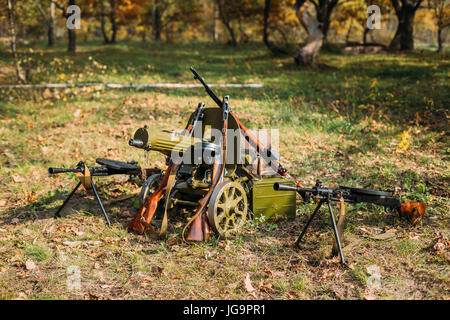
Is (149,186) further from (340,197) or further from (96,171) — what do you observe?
(340,197)

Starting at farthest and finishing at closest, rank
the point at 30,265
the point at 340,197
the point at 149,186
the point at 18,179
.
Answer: the point at 18,179, the point at 149,186, the point at 30,265, the point at 340,197

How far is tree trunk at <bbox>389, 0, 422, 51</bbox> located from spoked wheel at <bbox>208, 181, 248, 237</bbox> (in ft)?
69.0

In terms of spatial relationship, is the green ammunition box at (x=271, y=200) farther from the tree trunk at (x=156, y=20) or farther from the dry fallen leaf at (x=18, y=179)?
the tree trunk at (x=156, y=20)

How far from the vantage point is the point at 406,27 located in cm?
2308

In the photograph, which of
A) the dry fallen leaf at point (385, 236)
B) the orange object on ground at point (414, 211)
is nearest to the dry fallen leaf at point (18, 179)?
the dry fallen leaf at point (385, 236)

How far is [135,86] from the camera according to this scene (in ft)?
50.0

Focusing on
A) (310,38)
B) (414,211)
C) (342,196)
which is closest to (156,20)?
(310,38)

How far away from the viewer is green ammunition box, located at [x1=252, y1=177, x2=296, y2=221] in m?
6.18

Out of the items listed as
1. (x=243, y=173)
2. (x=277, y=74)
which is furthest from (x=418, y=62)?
(x=243, y=173)

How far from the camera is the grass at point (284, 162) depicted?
15.7 feet

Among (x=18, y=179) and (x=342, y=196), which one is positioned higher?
(x=342, y=196)

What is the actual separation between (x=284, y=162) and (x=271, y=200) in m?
2.62

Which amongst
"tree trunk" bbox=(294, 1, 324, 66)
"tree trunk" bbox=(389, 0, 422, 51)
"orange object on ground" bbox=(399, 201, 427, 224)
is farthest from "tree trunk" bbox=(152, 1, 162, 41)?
"orange object on ground" bbox=(399, 201, 427, 224)
